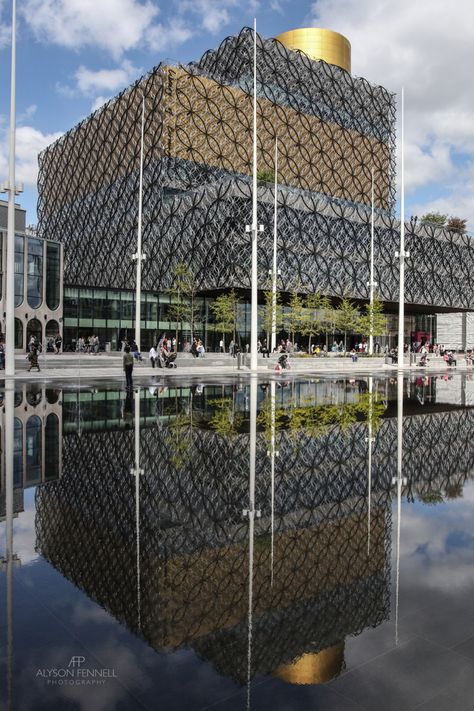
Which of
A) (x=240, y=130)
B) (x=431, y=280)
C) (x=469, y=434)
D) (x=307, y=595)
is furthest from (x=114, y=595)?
(x=431, y=280)

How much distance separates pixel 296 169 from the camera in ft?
287

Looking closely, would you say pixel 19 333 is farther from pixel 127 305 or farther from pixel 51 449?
pixel 51 449

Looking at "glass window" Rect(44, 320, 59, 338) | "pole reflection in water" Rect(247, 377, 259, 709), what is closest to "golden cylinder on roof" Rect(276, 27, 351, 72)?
"glass window" Rect(44, 320, 59, 338)

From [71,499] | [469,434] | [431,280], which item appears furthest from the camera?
[431,280]

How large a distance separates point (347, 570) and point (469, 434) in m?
9.88

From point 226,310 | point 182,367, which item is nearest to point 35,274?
point 226,310

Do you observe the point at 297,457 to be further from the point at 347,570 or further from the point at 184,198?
the point at 184,198

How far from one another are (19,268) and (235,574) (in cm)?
5552

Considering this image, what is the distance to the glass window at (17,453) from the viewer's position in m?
9.06

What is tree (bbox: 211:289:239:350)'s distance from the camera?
6438 centimetres

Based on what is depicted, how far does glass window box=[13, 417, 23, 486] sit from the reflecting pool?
0.19ft

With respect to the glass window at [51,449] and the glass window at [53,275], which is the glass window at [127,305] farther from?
the glass window at [51,449]

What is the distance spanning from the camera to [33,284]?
188ft

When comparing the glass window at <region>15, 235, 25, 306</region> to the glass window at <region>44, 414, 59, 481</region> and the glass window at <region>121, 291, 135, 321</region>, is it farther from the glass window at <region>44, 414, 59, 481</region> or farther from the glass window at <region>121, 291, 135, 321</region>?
the glass window at <region>44, 414, 59, 481</region>
